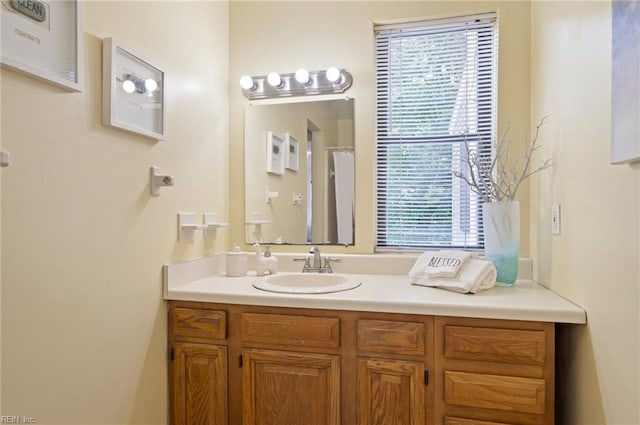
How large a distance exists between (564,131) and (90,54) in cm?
163

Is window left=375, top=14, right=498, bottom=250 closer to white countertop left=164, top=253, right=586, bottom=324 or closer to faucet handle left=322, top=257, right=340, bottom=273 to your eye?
faucet handle left=322, top=257, right=340, bottom=273

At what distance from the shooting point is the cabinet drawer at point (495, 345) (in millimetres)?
1245

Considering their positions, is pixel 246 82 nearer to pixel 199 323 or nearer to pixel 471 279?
pixel 199 323

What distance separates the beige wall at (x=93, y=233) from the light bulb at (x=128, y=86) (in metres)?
0.10

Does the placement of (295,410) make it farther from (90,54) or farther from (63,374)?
(90,54)

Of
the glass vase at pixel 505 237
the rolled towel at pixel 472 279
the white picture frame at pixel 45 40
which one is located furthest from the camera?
the glass vase at pixel 505 237

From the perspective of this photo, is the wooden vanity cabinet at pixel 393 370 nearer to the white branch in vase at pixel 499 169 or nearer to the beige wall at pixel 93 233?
the white branch in vase at pixel 499 169

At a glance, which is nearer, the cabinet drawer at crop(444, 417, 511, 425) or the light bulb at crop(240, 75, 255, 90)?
the cabinet drawer at crop(444, 417, 511, 425)

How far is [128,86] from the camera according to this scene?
134cm

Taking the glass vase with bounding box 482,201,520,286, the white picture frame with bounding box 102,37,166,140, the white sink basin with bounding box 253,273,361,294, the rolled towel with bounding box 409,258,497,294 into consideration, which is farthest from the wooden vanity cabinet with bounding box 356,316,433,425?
the white picture frame with bounding box 102,37,166,140

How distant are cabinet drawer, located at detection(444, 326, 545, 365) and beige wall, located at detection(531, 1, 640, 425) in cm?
15

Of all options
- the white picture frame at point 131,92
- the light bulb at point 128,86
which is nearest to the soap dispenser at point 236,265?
the white picture frame at point 131,92

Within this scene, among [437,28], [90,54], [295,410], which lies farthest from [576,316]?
[90,54]

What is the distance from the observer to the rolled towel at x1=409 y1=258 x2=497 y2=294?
57.4 inches
